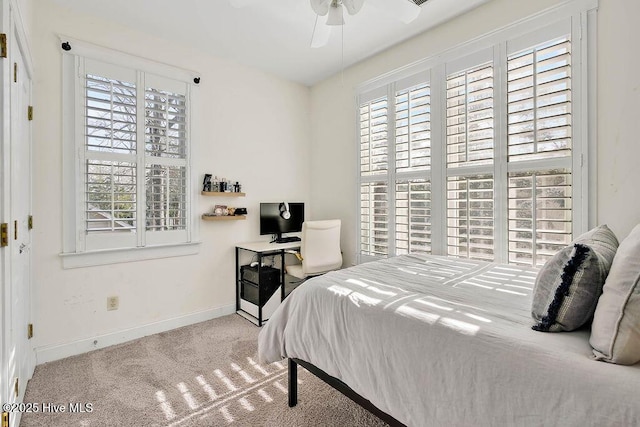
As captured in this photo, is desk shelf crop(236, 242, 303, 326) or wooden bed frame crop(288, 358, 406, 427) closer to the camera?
wooden bed frame crop(288, 358, 406, 427)

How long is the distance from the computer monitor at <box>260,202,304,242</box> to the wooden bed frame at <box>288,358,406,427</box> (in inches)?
77.6

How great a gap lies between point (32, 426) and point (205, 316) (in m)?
1.58

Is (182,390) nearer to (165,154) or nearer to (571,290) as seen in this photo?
(165,154)

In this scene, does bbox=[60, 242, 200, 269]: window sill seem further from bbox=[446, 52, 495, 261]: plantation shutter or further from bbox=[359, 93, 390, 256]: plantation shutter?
bbox=[446, 52, 495, 261]: plantation shutter

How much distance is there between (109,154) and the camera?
2.59 metres

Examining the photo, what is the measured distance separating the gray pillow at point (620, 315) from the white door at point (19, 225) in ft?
7.51

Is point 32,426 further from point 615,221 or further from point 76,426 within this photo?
point 615,221

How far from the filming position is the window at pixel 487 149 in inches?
80.7

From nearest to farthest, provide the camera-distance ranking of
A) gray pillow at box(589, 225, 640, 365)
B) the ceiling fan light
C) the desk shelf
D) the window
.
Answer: gray pillow at box(589, 225, 640, 365), the ceiling fan light, the window, the desk shelf

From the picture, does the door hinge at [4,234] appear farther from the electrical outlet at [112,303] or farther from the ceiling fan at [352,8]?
the ceiling fan at [352,8]

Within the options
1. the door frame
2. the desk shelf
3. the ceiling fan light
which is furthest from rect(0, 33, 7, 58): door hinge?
the desk shelf

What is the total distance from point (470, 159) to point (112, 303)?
3280mm

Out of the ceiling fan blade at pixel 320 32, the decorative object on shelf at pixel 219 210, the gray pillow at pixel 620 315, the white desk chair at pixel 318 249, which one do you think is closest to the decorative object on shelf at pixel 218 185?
the decorative object on shelf at pixel 219 210

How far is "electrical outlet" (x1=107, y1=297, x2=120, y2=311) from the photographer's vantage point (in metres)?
2.63
